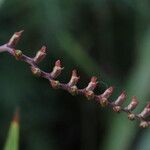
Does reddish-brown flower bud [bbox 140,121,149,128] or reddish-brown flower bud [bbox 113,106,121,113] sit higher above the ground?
reddish-brown flower bud [bbox 140,121,149,128]

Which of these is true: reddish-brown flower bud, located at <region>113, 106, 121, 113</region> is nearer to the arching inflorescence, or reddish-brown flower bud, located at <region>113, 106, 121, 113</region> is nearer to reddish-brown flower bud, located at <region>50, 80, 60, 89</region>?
the arching inflorescence

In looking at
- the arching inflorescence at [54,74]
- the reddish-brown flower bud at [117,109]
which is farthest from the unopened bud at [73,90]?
the reddish-brown flower bud at [117,109]

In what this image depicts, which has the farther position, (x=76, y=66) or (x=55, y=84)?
(x=76, y=66)

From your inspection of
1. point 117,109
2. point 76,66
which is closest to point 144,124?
point 117,109

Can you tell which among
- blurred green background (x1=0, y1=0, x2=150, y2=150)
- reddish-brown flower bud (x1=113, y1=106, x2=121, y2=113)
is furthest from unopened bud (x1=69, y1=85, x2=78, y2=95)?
blurred green background (x1=0, y1=0, x2=150, y2=150)

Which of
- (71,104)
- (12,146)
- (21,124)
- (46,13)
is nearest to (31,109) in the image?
(21,124)

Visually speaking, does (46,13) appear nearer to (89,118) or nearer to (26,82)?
(26,82)

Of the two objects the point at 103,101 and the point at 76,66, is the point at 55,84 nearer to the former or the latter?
the point at 103,101

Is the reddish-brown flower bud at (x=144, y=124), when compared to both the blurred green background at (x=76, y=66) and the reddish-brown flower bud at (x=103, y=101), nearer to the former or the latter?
the reddish-brown flower bud at (x=103, y=101)
